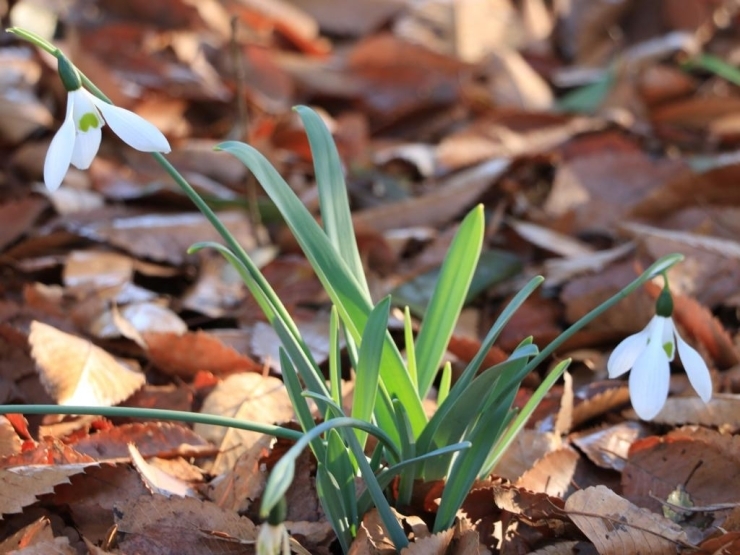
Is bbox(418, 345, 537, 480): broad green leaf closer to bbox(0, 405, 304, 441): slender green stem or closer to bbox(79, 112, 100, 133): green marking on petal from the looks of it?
bbox(0, 405, 304, 441): slender green stem

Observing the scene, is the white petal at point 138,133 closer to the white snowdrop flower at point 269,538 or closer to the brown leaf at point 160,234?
the white snowdrop flower at point 269,538

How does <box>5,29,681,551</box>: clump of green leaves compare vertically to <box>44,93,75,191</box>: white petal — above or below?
below

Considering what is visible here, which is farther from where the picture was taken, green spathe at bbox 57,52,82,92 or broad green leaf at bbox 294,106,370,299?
broad green leaf at bbox 294,106,370,299

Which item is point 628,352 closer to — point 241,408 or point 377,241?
point 241,408

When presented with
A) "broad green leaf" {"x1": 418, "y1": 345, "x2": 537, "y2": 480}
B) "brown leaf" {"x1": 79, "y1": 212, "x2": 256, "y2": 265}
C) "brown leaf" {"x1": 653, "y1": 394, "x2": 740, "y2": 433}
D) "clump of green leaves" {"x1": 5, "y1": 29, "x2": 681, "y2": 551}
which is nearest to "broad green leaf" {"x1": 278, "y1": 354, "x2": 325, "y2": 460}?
"clump of green leaves" {"x1": 5, "y1": 29, "x2": 681, "y2": 551}

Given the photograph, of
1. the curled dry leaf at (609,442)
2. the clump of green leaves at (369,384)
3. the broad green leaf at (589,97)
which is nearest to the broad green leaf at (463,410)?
the clump of green leaves at (369,384)

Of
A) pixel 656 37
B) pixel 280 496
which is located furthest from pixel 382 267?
pixel 656 37

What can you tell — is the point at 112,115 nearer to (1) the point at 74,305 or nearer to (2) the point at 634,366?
(2) the point at 634,366
